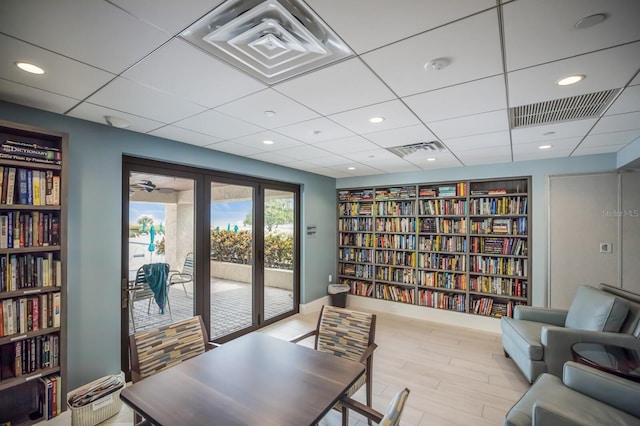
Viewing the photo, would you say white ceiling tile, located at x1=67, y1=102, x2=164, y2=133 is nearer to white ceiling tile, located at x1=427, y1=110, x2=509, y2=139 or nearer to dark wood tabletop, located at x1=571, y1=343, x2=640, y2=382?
white ceiling tile, located at x1=427, y1=110, x2=509, y2=139

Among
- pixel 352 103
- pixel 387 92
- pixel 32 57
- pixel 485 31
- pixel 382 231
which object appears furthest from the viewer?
pixel 382 231

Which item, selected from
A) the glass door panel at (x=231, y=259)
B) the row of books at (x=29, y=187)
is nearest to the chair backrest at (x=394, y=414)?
the row of books at (x=29, y=187)

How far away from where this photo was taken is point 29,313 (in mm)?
2084

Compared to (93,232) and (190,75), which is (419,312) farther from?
(190,75)

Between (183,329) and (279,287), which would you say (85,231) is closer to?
(183,329)

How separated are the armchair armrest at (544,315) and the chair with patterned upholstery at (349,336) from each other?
2298mm

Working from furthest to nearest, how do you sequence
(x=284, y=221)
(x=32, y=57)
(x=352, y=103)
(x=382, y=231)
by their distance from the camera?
(x=382, y=231), (x=284, y=221), (x=352, y=103), (x=32, y=57)

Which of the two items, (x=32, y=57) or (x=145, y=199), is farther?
(x=145, y=199)

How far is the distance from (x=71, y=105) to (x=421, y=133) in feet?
10.00

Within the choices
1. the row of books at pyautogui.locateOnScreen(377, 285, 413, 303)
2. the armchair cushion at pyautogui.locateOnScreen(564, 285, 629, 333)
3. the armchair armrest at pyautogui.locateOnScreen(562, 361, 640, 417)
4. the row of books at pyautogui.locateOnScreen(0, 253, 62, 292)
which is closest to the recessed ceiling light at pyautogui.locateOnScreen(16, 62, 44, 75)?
the row of books at pyautogui.locateOnScreen(0, 253, 62, 292)

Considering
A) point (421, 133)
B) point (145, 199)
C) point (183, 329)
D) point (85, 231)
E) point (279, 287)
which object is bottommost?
point (279, 287)

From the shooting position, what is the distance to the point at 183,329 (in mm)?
2217

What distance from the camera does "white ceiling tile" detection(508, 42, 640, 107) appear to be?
5.09 ft

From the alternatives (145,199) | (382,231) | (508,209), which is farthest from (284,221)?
(508,209)
